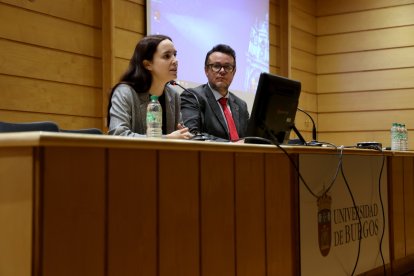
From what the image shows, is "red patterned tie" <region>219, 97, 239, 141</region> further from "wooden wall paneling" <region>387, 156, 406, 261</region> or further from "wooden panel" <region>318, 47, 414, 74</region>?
"wooden panel" <region>318, 47, 414, 74</region>

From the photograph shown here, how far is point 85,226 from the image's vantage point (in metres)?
1.10

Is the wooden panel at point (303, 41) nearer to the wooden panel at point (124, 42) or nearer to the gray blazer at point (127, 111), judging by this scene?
the wooden panel at point (124, 42)

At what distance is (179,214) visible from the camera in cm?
136

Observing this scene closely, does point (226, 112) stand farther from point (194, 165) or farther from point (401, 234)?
point (194, 165)

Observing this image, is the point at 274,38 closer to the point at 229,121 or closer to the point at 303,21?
the point at 303,21

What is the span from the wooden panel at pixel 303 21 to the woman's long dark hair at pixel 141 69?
3.00 meters

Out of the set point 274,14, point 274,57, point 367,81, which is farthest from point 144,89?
point 367,81

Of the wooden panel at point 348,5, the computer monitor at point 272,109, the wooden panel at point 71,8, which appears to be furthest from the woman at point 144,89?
the wooden panel at point 348,5

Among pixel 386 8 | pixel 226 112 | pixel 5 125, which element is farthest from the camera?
pixel 386 8

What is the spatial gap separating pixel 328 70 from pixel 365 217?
329cm

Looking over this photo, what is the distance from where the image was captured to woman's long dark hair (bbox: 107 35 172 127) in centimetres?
232

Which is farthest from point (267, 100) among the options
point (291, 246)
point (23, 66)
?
point (23, 66)

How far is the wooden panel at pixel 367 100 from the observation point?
5.05 m

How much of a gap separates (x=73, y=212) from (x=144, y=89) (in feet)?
4.27
